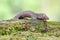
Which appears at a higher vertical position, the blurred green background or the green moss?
the blurred green background

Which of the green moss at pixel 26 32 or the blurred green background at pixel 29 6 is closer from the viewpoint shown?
the green moss at pixel 26 32

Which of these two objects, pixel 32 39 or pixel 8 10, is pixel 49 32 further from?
pixel 8 10

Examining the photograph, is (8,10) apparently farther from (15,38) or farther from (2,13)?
(15,38)

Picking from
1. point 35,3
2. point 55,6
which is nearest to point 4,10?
point 35,3

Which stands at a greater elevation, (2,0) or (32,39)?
(2,0)

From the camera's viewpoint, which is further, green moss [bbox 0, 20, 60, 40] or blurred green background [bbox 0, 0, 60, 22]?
blurred green background [bbox 0, 0, 60, 22]

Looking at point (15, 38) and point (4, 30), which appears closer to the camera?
point (15, 38)

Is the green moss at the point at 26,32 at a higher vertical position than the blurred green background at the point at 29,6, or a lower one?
lower

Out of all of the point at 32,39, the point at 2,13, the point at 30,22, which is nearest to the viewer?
the point at 32,39

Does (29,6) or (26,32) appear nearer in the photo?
(26,32)

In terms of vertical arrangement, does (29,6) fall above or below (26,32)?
above

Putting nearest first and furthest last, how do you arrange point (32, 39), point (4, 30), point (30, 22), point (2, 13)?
point (32, 39) → point (4, 30) → point (30, 22) → point (2, 13)
